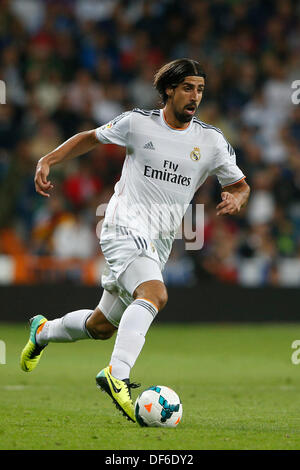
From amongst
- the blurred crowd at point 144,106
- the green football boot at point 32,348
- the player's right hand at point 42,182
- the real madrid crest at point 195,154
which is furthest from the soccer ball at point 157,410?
the blurred crowd at point 144,106

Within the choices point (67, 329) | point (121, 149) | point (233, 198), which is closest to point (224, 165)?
point (233, 198)

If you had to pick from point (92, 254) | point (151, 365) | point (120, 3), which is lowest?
point (151, 365)

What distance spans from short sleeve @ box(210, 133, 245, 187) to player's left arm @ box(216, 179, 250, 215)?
0.14 ft

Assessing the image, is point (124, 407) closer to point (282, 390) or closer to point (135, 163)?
point (135, 163)

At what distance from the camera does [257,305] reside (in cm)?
1400

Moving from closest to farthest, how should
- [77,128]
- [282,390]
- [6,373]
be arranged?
[282,390] < [6,373] < [77,128]

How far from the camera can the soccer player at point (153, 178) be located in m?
5.92

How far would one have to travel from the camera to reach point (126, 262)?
585 cm

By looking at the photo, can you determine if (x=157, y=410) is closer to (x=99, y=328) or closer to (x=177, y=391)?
(x=99, y=328)

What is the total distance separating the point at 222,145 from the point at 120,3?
36.7 feet

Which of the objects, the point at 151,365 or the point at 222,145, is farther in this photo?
the point at 151,365

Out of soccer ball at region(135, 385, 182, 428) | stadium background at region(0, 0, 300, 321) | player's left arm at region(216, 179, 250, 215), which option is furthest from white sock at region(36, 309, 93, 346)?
stadium background at region(0, 0, 300, 321)

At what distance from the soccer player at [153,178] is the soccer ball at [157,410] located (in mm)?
707
